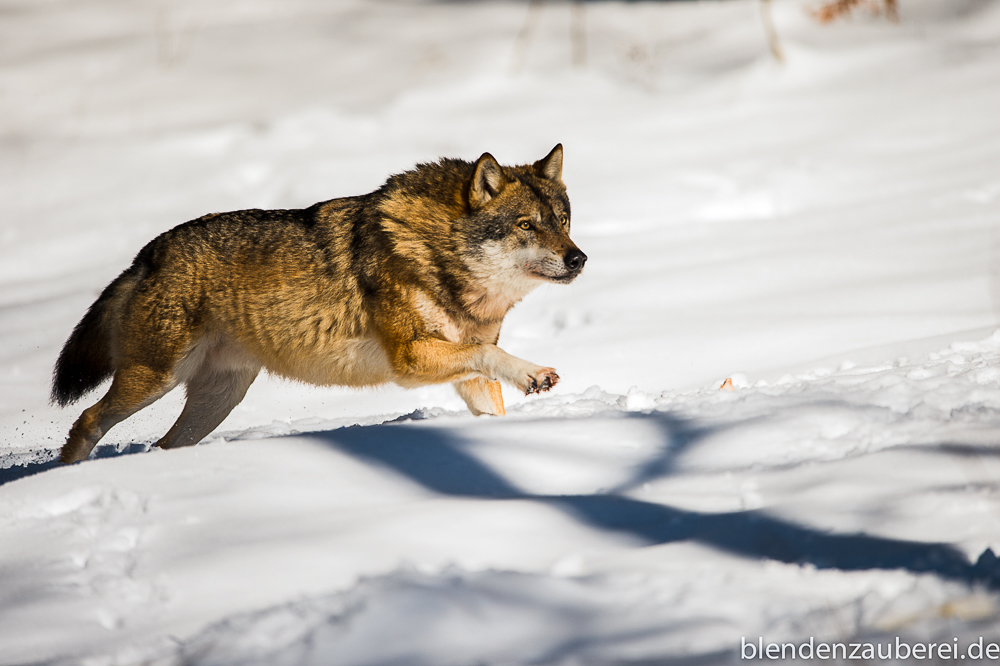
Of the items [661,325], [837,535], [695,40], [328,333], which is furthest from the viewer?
[695,40]

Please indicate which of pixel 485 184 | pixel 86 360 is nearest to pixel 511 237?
pixel 485 184

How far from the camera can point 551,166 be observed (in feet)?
15.6

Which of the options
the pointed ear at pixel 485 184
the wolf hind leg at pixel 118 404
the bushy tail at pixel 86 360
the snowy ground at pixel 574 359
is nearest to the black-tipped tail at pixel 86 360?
the bushy tail at pixel 86 360

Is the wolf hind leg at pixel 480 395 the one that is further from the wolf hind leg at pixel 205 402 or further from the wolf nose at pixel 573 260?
the wolf hind leg at pixel 205 402

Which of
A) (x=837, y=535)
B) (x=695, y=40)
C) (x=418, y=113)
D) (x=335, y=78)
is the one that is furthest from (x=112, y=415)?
(x=695, y=40)

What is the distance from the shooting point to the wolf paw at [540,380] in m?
3.83

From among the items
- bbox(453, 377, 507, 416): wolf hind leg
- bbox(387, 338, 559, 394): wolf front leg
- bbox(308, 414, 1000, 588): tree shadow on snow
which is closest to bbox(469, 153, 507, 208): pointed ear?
bbox(387, 338, 559, 394): wolf front leg

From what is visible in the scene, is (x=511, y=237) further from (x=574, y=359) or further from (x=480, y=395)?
(x=574, y=359)

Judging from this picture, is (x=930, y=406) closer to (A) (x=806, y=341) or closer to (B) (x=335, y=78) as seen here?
(A) (x=806, y=341)

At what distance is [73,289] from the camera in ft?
28.4

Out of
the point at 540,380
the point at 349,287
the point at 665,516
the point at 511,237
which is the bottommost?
the point at 665,516

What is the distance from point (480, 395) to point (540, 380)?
932mm

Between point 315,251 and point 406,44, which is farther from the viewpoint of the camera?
point 406,44

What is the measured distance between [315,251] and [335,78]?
11.8 meters
